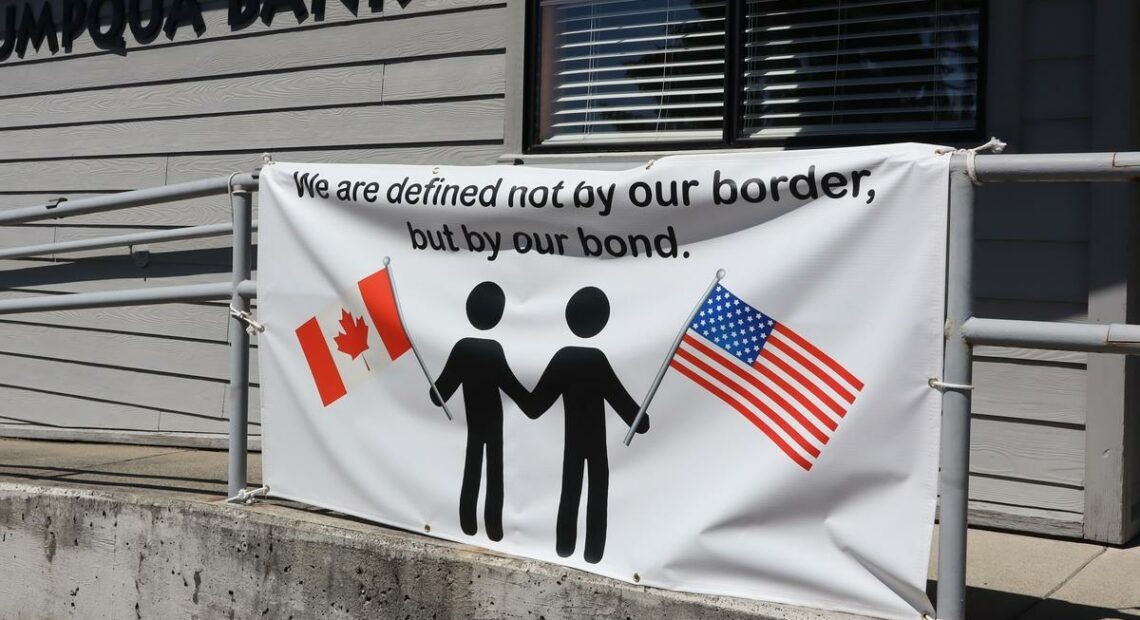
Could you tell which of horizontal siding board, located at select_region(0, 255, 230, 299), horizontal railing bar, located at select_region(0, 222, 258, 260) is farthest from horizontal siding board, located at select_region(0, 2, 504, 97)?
horizontal siding board, located at select_region(0, 255, 230, 299)

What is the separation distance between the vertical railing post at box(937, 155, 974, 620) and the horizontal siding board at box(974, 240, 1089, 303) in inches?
67.0

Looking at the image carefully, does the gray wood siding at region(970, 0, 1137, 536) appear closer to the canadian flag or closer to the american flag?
the american flag

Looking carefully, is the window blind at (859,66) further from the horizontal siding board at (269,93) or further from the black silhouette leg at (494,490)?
the black silhouette leg at (494,490)

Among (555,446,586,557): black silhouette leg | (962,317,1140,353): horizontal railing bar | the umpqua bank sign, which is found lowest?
(555,446,586,557): black silhouette leg

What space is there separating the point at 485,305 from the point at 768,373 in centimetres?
97

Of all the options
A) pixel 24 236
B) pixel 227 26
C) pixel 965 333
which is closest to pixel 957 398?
pixel 965 333

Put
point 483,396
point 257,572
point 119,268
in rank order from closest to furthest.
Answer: point 483,396, point 257,572, point 119,268

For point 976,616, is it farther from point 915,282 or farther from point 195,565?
point 195,565

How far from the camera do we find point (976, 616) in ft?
10.3

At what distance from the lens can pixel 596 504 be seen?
128 inches

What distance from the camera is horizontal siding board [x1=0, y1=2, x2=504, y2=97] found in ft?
19.8

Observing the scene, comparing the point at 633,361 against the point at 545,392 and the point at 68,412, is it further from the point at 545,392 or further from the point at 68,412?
the point at 68,412

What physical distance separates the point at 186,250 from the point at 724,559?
503 cm

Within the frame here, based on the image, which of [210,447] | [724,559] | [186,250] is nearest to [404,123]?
[186,250]
